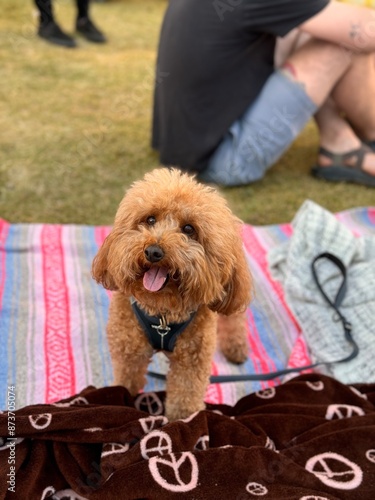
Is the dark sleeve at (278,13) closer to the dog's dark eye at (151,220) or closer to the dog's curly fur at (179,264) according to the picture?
the dog's curly fur at (179,264)

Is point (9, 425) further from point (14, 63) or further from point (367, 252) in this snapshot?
point (14, 63)

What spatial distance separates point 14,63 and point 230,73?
3.15 metres

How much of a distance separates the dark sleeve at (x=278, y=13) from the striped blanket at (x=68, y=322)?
135 centimetres

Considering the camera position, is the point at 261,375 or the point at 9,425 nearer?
the point at 9,425

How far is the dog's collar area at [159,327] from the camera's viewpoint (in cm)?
182

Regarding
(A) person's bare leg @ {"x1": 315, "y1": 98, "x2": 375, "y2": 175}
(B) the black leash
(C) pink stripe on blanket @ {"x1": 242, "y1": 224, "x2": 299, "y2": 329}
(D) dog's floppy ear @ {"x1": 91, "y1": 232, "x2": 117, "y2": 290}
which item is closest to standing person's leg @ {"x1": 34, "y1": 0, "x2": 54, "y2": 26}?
(A) person's bare leg @ {"x1": 315, "y1": 98, "x2": 375, "y2": 175}

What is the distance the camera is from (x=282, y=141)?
12.8 ft

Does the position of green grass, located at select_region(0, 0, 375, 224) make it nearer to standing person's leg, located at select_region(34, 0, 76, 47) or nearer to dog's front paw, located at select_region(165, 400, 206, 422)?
standing person's leg, located at select_region(34, 0, 76, 47)

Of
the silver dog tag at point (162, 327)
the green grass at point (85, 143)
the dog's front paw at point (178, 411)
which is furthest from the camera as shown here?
the green grass at point (85, 143)

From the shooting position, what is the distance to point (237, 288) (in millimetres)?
1781

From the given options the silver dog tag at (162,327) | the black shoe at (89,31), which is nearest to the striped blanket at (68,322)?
the silver dog tag at (162,327)

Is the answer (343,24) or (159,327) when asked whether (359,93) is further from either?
(159,327)

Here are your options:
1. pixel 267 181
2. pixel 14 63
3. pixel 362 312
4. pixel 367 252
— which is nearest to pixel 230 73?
pixel 267 181

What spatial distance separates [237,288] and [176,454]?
1.77 ft
